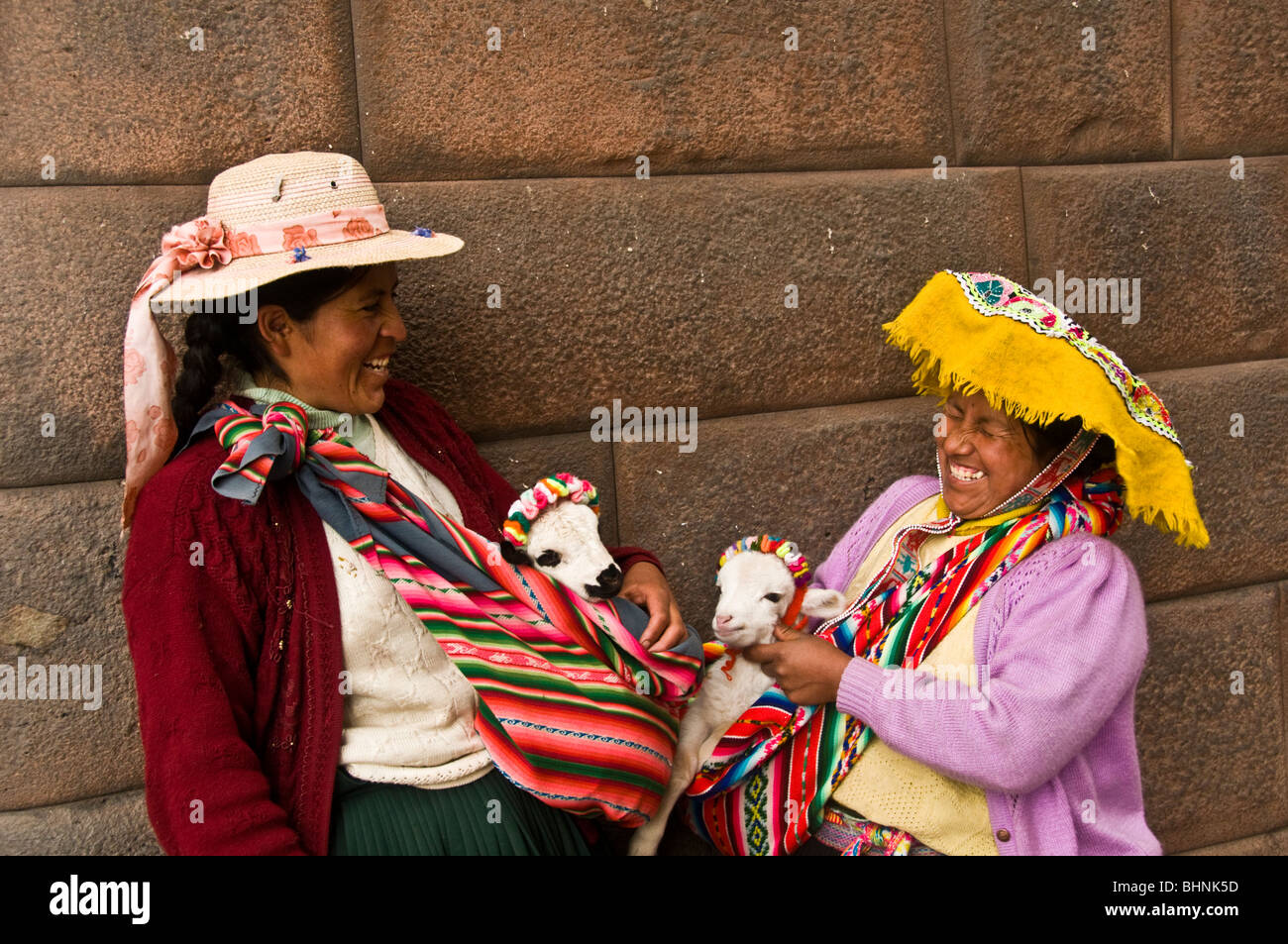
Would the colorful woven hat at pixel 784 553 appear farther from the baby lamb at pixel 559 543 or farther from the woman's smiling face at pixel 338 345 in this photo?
the woman's smiling face at pixel 338 345

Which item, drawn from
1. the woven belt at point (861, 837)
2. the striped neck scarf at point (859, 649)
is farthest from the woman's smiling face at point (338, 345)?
the woven belt at point (861, 837)

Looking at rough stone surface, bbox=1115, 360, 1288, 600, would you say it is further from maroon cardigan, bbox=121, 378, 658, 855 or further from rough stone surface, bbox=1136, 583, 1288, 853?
maroon cardigan, bbox=121, 378, 658, 855

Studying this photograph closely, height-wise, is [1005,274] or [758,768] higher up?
[1005,274]

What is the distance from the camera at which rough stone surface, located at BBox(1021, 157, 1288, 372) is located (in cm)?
316

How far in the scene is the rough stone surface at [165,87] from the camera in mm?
2348

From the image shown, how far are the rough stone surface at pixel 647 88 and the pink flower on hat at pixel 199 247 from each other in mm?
674

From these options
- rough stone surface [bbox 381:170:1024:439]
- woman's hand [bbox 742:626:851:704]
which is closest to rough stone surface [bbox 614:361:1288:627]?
rough stone surface [bbox 381:170:1024:439]

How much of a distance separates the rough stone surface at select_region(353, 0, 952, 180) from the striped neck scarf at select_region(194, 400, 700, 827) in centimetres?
95

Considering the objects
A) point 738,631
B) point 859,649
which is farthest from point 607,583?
point 859,649

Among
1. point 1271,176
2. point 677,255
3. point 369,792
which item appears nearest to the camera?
point 369,792

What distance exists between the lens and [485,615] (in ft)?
6.75

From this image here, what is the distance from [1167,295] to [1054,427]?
52.4 inches

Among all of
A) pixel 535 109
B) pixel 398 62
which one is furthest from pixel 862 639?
pixel 398 62

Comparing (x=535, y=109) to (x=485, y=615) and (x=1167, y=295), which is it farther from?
(x=1167, y=295)
